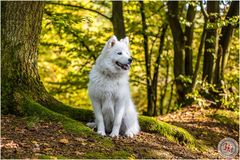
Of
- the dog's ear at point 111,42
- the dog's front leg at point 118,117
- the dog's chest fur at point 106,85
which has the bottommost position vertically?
the dog's front leg at point 118,117

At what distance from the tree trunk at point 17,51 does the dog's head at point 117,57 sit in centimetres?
135

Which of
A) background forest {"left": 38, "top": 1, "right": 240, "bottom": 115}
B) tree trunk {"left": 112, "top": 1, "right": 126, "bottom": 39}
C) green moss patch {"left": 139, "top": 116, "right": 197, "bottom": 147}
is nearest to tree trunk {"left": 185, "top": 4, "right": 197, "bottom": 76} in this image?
background forest {"left": 38, "top": 1, "right": 240, "bottom": 115}

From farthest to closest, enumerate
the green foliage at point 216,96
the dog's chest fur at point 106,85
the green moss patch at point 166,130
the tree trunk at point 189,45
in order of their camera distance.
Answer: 1. the tree trunk at point 189,45
2. the green foliage at point 216,96
3. the green moss patch at point 166,130
4. the dog's chest fur at point 106,85

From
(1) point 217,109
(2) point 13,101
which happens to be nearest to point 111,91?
(2) point 13,101

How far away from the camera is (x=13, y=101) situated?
6.60 meters

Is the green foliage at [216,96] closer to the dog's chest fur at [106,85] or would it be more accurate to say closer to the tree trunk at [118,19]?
the tree trunk at [118,19]

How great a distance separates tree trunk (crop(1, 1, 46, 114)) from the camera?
6648 millimetres

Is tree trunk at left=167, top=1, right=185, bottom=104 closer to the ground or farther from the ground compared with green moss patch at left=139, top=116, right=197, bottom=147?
farther from the ground

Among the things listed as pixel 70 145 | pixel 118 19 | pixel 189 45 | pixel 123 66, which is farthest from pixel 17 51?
pixel 189 45

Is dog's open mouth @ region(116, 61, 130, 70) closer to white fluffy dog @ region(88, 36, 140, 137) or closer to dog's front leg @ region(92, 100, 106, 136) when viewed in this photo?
white fluffy dog @ region(88, 36, 140, 137)

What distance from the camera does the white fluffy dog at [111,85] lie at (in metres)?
6.57

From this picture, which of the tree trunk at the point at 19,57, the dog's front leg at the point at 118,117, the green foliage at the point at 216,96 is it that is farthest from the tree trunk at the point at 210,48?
the tree trunk at the point at 19,57

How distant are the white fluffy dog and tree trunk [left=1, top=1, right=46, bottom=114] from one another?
112 cm

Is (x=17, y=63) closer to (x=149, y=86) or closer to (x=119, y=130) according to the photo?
(x=119, y=130)
